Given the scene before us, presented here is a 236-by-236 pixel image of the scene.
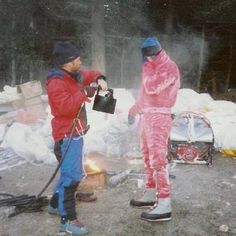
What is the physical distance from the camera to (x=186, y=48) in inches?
607

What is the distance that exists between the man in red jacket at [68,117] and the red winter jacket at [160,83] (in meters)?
0.69

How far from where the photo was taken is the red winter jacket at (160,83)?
212 inches

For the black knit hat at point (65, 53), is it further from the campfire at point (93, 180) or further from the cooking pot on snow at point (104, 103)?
the campfire at point (93, 180)

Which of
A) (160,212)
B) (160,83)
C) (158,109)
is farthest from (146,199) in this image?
(160,83)

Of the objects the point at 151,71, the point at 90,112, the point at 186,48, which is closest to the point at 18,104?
the point at 90,112

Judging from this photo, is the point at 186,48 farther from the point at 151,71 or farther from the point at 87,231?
the point at 87,231

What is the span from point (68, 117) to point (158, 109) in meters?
1.23

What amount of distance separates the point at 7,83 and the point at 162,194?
440 inches

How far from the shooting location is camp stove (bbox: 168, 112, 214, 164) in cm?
805

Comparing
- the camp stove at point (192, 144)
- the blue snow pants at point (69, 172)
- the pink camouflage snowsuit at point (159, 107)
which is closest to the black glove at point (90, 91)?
the blue snow pants at point (69, 172)

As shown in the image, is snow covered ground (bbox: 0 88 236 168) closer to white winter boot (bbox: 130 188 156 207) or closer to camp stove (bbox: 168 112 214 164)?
camp stove (bbox: 168 112 214 164)

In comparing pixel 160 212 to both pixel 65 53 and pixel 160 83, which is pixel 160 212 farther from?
pixel 65 53

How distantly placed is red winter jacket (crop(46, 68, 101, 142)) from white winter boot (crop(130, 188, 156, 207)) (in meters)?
1.51

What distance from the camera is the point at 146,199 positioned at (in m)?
6.02
